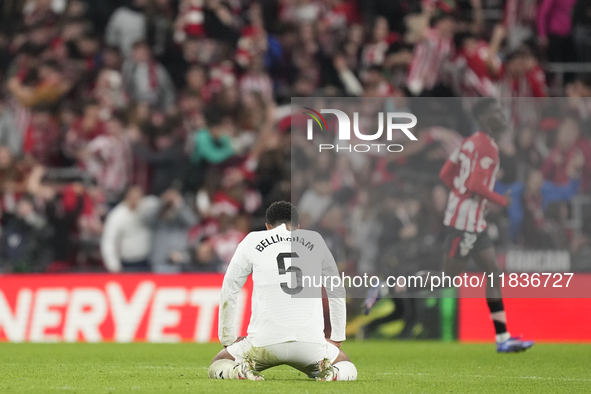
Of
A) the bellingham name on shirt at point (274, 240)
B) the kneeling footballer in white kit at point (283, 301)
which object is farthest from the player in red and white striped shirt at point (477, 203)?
the bellingham name on shirt at point (274, 240)

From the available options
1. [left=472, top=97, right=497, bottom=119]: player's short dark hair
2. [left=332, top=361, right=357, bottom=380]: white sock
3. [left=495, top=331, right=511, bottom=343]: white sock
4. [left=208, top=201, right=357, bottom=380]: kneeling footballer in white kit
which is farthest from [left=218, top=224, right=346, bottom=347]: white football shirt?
[left=472, top=97, right=497, bottom=119]: player's short dark hair

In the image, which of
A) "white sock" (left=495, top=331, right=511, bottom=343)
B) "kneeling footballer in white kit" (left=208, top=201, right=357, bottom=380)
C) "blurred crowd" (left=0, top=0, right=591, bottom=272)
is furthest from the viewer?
"blurred crowd" (left=0, top=0, right=591, bottom=272)

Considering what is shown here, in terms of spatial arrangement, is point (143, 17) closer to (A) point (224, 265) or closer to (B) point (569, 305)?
(A) point (224, 265)

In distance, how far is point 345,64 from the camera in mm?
17516

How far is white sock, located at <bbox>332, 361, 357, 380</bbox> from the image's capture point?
8.12m

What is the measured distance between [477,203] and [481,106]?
121 centimetres

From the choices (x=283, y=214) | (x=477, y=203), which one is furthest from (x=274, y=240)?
(x=477, y=203)

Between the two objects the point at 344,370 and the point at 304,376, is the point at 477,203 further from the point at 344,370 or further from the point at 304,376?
the point at 344,370

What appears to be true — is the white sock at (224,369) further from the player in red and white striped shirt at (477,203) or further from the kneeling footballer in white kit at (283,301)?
the player in red and white striped shirt at (477,203)

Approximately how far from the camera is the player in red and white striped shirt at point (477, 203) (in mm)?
11867

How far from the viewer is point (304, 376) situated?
901cm

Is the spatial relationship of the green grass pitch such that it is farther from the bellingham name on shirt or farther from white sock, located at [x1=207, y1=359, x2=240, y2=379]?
the bellingham name on shirt

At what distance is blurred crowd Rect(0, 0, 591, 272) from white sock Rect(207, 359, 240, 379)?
4463 millimetres

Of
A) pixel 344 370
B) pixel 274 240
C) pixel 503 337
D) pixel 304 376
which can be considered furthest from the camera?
pixel 503 337
